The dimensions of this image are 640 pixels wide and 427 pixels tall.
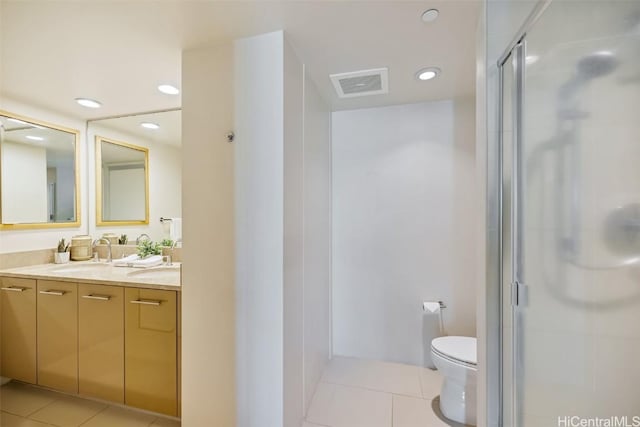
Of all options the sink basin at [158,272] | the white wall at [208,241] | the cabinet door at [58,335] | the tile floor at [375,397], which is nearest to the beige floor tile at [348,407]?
the tile floor at [375,397]

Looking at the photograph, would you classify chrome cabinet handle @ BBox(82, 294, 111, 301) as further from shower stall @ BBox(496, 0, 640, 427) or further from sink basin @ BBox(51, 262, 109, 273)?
shower stall @ BBox(496, 0, 640, 427)

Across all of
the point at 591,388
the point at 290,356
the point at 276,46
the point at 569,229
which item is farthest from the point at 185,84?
the point at 591,388

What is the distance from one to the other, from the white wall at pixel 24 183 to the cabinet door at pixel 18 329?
54cm

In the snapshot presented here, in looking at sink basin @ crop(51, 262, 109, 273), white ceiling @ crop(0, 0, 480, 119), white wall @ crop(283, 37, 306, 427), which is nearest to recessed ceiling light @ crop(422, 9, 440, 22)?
white ceiling @ crop(0, 0, 480, 119)

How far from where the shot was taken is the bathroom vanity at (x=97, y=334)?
1602mm

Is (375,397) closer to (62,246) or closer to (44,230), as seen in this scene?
(62,246)

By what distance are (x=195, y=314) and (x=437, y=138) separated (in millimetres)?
2162

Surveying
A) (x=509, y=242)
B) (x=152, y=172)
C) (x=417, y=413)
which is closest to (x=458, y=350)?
(x=417, y=413)

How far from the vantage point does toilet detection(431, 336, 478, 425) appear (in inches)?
63.4

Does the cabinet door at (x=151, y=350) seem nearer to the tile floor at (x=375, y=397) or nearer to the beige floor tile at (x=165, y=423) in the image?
the beige floor tile at (x=165, y=423)

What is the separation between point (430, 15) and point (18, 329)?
129 inches

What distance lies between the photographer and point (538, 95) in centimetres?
107

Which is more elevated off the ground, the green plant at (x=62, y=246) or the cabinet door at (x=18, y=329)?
the green plant at (x=62, y=246)

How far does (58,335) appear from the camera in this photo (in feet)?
6.04
